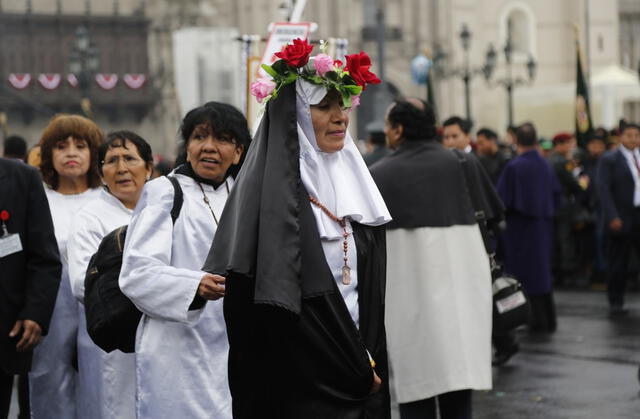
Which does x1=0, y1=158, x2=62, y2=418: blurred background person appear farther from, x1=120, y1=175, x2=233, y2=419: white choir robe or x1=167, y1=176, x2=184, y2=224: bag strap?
x1=167, y1=176, x2=184, y2=224: bag strap

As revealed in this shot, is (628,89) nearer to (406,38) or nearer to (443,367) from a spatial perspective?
(406,38)

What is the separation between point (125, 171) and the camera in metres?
5.43

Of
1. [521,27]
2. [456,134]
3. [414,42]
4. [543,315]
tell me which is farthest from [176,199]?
[521,27]

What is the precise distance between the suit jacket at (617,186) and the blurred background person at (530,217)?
130 cm

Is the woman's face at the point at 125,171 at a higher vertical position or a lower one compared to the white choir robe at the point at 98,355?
higher

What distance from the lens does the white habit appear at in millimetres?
6332

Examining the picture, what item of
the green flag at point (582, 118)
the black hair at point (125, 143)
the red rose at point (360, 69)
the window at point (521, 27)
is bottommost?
the black hair at point (125, 143)

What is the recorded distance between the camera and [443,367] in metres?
6.31

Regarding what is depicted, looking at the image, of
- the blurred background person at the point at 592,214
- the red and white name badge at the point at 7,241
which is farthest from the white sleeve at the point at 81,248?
the blurred background person at the point at 592,214

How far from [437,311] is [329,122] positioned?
2.65m

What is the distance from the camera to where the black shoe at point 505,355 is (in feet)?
30.1

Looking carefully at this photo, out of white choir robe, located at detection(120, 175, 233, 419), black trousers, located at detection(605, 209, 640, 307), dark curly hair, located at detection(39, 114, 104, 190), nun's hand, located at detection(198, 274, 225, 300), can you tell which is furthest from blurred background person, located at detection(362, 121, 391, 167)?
nun's hand, located at detection(198, 274, 225, 300)

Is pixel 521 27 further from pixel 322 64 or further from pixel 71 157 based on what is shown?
pixel 322 64

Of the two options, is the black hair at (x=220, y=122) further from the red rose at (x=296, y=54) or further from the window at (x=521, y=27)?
the window at (x=521, y=27)
